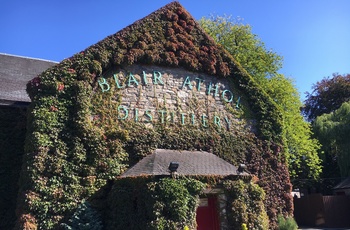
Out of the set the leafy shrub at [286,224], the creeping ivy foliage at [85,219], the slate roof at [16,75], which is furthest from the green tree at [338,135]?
the creeping ivy foliage at [85,219]

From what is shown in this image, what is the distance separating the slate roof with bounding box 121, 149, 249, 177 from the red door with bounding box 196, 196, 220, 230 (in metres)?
1.06

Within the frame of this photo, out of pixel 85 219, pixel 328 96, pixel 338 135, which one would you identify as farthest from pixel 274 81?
pixel 85 219

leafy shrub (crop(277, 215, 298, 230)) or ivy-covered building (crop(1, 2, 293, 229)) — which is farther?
leafy shrub (crop(277, 215, 298, 230))

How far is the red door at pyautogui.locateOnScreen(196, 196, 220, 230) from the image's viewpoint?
1106cm

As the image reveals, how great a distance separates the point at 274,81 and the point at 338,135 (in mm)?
7694

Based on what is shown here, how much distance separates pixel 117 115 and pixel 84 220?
365 cm

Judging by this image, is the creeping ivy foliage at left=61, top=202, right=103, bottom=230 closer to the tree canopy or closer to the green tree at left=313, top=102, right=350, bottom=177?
the green tree at left=313, top=102, right=350, bottom=177

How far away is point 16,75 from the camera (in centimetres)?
1507

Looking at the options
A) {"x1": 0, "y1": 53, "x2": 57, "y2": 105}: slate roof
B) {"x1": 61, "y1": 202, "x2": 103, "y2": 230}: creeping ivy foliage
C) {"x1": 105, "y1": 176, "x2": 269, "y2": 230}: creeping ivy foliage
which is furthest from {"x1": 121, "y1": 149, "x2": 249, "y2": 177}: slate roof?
→ {"x1": 0, "y1": 53, "x2": 57, "y2": 105}: slate roof

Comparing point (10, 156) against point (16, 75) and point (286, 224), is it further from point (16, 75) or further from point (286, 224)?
point (286, 224)

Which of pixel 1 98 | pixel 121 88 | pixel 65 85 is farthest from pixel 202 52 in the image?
pixel 1 98

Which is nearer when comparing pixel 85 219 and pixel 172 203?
pixel 172 203

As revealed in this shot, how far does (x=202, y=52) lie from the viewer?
46.0 feet

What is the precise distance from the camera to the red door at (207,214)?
36.3ft
